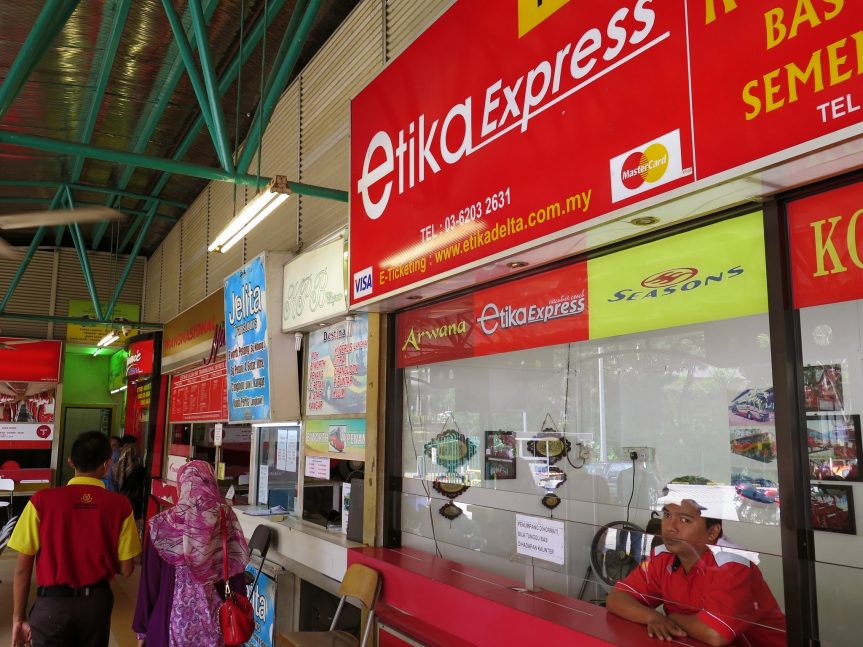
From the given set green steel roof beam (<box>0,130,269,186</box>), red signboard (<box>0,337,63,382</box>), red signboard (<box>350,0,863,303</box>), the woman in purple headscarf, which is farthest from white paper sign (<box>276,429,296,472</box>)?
red signboard (<box>0,337,63,382</box>)

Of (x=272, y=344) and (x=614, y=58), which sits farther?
(x=272, y=344)

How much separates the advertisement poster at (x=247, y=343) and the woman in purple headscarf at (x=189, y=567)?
6.07ft

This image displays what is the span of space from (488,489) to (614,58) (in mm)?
2118

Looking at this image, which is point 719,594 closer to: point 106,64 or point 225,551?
point 225,551

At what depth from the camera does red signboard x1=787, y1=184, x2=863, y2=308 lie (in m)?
1.88

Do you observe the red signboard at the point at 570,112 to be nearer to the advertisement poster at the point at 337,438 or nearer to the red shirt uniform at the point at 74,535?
the advertisement poster at the point at 337,438

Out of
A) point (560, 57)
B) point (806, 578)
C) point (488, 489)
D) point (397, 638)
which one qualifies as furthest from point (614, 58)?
point (397, 638)

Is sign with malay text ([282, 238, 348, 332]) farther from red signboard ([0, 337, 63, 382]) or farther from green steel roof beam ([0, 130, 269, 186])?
red signboard ([0, 337, 63, 382])

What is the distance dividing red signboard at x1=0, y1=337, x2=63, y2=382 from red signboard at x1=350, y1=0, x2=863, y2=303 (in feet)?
32.1

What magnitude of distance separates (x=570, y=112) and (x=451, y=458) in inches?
80.0

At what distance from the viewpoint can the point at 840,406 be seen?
2.01 m

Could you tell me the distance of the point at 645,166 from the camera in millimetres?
2117

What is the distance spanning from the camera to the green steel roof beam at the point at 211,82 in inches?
154

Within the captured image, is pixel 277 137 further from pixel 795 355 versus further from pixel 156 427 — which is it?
pixel 156 427
